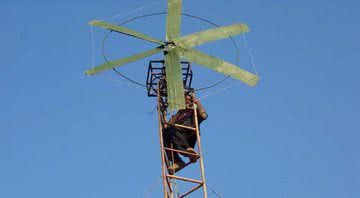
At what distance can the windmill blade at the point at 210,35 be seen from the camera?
49.1m

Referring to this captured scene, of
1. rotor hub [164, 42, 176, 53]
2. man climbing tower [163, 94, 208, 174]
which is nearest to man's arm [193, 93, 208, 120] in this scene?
man climbing tower [163, 94, 208, 174]

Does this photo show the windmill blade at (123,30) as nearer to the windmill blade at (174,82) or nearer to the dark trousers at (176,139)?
the windmill blade at (174,82)

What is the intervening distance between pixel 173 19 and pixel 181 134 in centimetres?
683

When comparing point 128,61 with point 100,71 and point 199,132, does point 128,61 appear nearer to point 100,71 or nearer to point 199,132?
point 100,71

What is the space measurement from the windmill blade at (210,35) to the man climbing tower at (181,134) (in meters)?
3.19

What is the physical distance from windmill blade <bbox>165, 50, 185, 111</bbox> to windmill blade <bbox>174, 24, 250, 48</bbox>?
1066 mm

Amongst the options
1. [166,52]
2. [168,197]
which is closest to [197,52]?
[166,52]

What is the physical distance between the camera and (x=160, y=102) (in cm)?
4791

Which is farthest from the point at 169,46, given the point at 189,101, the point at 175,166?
the point at 175,166

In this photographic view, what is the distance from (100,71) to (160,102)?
11.8 ft

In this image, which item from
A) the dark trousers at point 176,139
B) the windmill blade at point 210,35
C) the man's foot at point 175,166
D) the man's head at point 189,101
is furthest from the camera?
the windmill blade at point 210,35

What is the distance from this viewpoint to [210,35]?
50000 mm

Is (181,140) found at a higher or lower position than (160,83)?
lower

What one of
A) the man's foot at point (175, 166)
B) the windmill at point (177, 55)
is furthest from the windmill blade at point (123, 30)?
the man's foot at point (175, 166)
